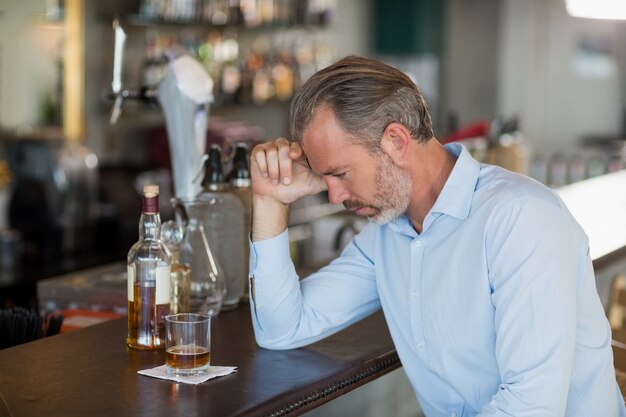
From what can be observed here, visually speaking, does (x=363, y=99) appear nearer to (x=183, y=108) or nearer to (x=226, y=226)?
(x=226, y=226)

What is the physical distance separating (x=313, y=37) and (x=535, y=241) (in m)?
6.67

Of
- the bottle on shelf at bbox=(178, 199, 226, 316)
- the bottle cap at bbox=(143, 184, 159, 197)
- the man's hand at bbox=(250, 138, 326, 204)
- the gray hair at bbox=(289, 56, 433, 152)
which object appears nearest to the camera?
the gray hair at bbox=(289, 56, 433, 152)

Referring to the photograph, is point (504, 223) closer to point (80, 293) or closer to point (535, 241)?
point (535, 241)

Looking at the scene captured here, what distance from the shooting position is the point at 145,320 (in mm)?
1893

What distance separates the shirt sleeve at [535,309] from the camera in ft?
5.39

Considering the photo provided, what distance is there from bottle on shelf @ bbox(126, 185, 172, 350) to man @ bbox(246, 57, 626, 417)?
0.65 ft

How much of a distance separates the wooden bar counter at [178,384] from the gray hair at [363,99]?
1.45ft

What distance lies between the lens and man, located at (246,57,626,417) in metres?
1.67

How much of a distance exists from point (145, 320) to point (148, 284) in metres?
0.07

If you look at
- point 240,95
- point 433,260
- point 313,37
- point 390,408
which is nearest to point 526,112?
point 313,37

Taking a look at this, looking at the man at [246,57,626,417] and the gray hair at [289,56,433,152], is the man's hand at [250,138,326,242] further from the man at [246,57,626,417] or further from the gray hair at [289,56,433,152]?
the gray hair at [289,56,433,152]

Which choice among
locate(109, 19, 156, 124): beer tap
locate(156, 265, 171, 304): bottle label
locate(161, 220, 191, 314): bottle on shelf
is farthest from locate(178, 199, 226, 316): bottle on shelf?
locate(109, 19, 156, 124): beer tap

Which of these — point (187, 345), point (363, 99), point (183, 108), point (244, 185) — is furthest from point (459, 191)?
point (183, 108)

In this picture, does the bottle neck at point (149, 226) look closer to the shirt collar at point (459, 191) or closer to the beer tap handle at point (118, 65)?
the shirt collar at point (459, 191)
